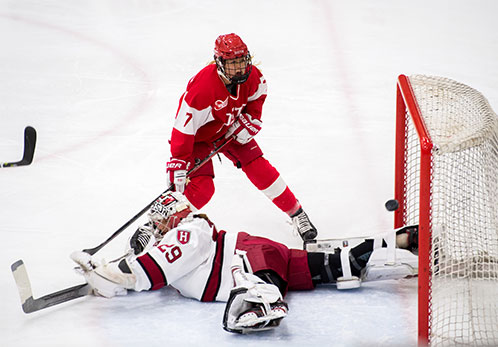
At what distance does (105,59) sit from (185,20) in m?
0.94

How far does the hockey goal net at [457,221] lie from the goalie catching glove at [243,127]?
28.5 inches

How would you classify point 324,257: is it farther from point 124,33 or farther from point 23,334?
point 124,33

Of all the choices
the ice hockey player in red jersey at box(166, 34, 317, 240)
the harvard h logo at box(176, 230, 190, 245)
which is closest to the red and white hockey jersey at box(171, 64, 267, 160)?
the ice hockey player in red jersey at box(166, 34, 317, 240)

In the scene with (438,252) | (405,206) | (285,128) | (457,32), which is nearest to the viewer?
(438,252)

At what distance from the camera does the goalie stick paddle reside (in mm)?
2500

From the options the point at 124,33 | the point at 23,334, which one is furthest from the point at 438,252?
the point at 124,33

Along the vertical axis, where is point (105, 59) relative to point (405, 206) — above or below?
above

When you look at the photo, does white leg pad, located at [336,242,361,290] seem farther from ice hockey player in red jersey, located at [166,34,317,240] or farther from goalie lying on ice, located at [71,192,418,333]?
ice hockey player in red jersey, located at [166,34,317,240]

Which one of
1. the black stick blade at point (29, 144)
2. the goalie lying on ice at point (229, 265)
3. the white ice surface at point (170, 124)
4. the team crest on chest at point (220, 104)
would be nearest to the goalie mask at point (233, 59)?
the team crest on chest at point (220, 104)

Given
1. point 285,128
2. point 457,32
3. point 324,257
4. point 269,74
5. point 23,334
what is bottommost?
point 23,334

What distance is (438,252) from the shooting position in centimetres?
226

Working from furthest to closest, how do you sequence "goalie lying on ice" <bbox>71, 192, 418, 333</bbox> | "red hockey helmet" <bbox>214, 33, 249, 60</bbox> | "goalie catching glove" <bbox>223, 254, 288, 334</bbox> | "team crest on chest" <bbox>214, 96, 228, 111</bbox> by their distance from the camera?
"team crest on chest" <bbox>214, 96, 228, 111</bbox>, "red hockey helmet" <bbox>214, 33, 249, 60</bbox>, "goalie lying on ice" <bbox>71, 192, 418, 333</bbox>, "goalie catching glove" <bbox>223, 254, 288, 334</bbox>

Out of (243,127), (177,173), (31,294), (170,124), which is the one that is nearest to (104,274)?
(31,294)

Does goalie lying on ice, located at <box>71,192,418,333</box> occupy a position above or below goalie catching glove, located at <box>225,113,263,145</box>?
below
